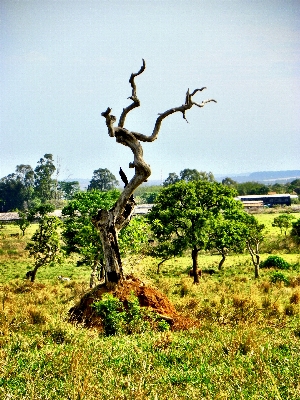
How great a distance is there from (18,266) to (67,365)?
3178 cm

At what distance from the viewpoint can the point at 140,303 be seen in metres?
11.1

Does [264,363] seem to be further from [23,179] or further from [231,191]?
[23,179]

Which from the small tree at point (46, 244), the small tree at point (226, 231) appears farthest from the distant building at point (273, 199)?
the small tree at point (46, 244)

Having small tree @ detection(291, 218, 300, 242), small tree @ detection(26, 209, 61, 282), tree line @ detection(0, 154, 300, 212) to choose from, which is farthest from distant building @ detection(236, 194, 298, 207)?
small tree @ detection(26, 209, 61, 282)

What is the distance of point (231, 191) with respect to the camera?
90.4ft

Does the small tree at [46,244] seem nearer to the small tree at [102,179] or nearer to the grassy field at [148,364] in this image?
the grassy field at [148,364]

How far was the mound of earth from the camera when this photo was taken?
34.4 ft

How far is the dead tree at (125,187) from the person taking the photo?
11.7m

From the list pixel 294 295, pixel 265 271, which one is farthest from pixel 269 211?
pixel 294 295

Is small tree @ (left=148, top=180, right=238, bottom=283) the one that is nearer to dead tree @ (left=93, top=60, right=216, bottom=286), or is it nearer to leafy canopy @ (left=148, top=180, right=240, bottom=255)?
leafy canopy @ (left=148, top=180, right=240, bottom=255)

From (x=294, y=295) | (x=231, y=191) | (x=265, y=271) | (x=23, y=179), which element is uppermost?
(x=23, y=179)

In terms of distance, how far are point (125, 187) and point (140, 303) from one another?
348cm

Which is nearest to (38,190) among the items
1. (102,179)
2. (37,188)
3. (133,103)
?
(37,188)

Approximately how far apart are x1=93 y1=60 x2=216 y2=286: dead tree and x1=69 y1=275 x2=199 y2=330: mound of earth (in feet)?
1.37
